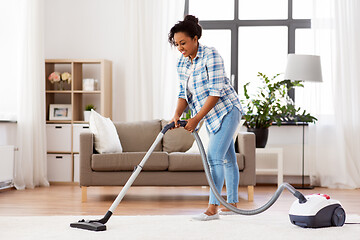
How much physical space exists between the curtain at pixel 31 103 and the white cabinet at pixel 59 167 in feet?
0.83

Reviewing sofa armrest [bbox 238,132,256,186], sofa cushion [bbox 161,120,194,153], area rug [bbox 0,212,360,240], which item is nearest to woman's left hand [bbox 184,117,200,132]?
area rug [bbox 0,212,360,240]

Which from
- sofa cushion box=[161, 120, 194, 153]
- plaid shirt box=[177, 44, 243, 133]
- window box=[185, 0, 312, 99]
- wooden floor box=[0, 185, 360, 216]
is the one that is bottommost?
wooden floor box=[0, 185, 360, 216]

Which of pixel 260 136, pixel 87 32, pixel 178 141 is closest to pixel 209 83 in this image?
pixel 178 141

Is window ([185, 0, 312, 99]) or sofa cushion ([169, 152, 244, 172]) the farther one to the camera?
window ([185, 0, 312, 99])

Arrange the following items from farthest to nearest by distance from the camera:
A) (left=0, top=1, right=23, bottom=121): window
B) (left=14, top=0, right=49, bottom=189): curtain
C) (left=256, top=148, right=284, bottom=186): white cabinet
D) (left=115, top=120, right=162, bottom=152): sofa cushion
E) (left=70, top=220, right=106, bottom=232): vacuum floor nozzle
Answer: (left=0, top=1, right=23, bottom=121): window < (left=14, top=0, right=49, bottom=189): curtain < (left=256, top=148, right=284, bottom=186): white cabinet < (left=115, top=120, right=162, bottom=152): sofa cushion < (left=70, top=220, right=106, bottom=232): vacuum floor nozzle

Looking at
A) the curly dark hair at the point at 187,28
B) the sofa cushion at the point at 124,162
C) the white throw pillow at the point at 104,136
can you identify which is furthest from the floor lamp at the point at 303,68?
the curly dark hair at the point at 187,28

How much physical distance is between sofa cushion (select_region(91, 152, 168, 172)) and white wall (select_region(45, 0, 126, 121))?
186 centimetres

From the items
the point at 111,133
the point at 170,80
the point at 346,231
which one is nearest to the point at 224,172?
the point at 346,231

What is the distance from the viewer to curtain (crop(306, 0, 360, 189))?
6.06 m

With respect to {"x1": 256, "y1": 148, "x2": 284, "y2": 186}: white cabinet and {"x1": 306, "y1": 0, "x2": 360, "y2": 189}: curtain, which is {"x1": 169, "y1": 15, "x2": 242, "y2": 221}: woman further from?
{"x1": 306, "y1": 0, "x2": 360, "y2": 189}: curtain

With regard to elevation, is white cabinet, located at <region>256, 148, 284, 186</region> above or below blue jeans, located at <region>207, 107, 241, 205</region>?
below

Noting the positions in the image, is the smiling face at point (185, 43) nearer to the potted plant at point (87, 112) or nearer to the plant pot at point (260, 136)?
the plant pot at point (260, 136)

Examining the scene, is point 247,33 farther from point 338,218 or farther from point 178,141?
point 338,218

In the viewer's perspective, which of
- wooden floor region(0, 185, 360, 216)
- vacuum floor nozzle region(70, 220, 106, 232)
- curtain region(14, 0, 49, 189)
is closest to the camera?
vacuum floor nozzle region(70, 220, 106, 232)
